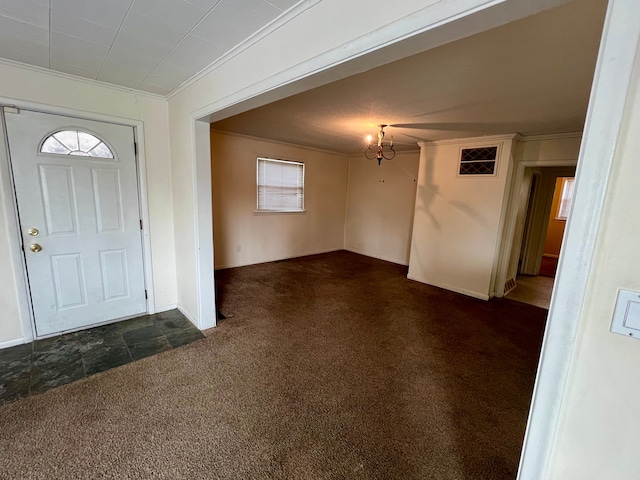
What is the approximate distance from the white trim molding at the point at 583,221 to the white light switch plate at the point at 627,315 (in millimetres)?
71

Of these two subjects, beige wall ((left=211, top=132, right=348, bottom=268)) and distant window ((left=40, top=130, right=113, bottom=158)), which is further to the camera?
beige wall ((left=211, top=132, right=348, bottom=268))

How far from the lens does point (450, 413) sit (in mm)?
1926

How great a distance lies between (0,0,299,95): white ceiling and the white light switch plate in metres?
1.75

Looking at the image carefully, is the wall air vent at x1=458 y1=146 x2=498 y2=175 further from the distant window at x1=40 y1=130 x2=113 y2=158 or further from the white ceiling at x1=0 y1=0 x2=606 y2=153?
the distant window at x1=40 y1=130 x2=113 y2=158

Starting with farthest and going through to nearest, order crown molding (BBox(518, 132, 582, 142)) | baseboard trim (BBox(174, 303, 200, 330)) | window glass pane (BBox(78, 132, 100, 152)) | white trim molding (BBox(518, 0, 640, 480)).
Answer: crown molding (BBox(518, 132, 582, 142))
baseboard trim (BBox(174, 303, 200, 330))
window glass pane (BBox(78, 132, 100, 152))
white trim molding (BBox(518, 0, 640, 480))

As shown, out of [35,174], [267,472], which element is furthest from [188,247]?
[267,472]

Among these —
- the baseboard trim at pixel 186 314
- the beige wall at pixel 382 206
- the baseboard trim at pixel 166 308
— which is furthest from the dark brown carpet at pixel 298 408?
the beige wall at pixel 382 206

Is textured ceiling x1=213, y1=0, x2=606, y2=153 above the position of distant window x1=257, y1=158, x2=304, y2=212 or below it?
above

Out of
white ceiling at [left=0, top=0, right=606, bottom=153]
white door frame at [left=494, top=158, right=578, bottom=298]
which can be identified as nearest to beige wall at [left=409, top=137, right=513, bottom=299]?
white door frame at [left=494, top=158, right=578, bottom=298]

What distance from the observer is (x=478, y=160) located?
13.2ft

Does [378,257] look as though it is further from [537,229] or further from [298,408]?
[298,408]

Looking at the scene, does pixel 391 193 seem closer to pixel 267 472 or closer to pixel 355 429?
pixel 355 429

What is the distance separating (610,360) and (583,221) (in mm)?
368

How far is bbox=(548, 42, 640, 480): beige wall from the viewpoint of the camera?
667 mm
